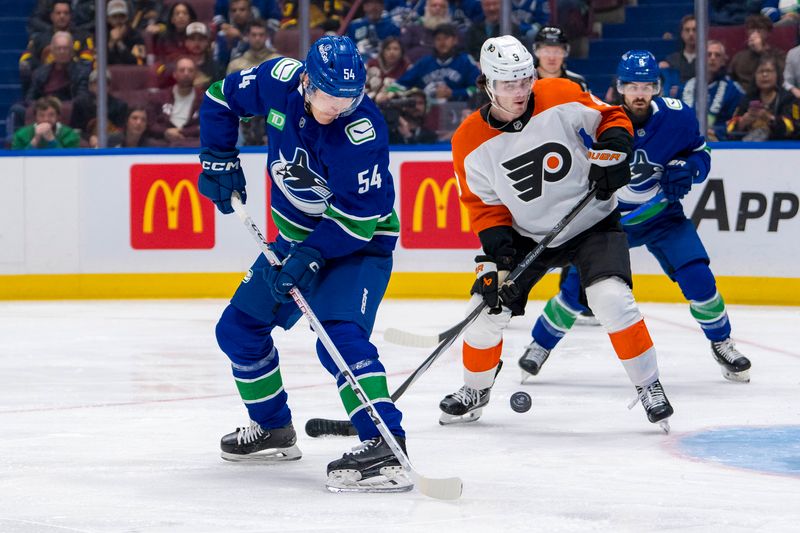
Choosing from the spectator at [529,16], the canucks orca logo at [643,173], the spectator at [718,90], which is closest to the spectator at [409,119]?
the spectator at [529,16]

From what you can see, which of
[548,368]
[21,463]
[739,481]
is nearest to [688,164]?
[548,368]

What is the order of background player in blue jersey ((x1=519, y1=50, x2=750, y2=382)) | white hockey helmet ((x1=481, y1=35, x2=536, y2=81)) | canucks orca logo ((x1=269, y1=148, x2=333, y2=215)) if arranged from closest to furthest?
canucks orca logo ((x1=269, y1=148, x2=333, y2=215)), white hockey helmet ((x1=481, y1=35, x2=536, y2=81)), background player in blue jersey ((x1=519, y1=50, x2=750, y2=382))

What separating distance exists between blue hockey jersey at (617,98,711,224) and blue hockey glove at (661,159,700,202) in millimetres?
35

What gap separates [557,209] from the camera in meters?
3.94

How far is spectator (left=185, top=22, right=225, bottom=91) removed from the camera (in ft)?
26.5

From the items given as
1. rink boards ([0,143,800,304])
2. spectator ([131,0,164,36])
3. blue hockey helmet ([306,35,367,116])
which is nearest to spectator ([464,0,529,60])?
rink boards ([0,143,800,304])

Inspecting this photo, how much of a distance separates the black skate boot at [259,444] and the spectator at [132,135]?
4790mm

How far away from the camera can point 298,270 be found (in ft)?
10.3

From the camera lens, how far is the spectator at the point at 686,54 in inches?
291

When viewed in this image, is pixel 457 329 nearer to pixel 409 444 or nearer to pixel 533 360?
pixel 409 444

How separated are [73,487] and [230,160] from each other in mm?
928

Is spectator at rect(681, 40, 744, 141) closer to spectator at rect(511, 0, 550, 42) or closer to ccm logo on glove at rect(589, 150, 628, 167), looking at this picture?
spectator at rect(511, 0, 550, 42)

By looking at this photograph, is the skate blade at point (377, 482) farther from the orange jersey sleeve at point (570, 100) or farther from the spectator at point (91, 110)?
the spectator at point (91, 110)

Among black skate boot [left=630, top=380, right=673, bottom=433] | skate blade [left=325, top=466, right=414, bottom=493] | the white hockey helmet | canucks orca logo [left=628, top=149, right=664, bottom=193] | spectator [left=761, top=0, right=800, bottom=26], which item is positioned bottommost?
black skate boot [left=630, top=380, right=673, bottom=433]
